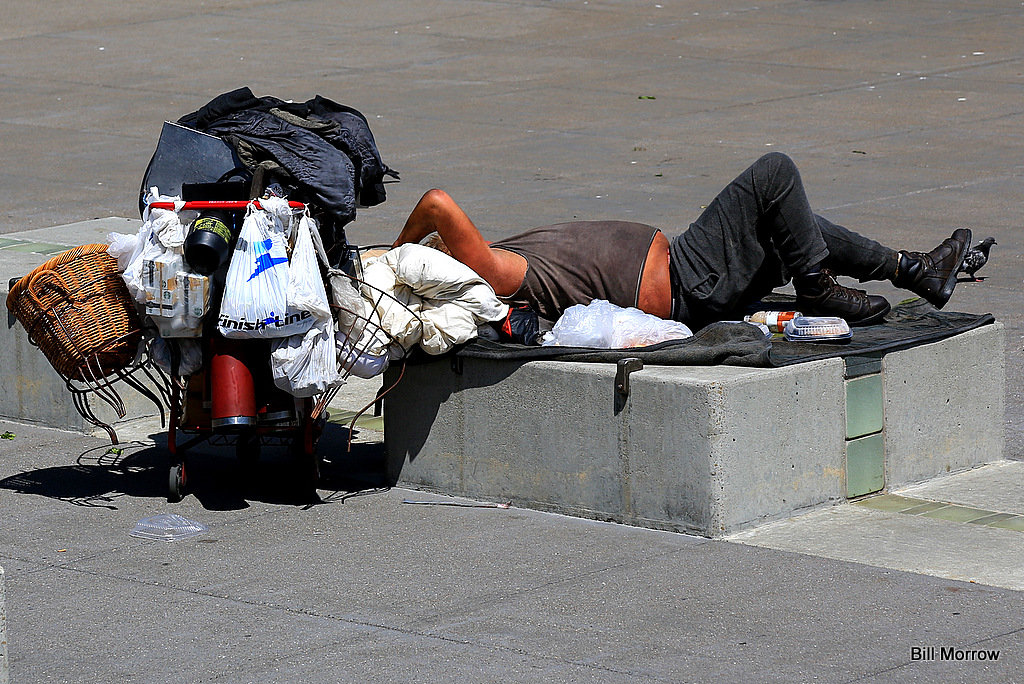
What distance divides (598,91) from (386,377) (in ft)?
37.4

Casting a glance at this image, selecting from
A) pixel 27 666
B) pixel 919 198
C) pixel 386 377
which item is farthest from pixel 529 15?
pixel 27 666

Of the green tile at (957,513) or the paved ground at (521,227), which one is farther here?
the green tile at (957,513)

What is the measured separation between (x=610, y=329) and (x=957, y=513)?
142 cm

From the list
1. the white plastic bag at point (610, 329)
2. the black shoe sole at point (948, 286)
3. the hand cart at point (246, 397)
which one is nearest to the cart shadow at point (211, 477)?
the hand cart at point (246, 397)

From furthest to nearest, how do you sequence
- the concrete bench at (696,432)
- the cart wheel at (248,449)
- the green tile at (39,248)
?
the green tile at (39,248) < the cart wheel at (248,449) < the concrete bench at (696,432)

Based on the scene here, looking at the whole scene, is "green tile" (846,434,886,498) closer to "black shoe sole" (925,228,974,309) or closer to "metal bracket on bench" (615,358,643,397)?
"metal bracket on bench" (615,358,643,397)

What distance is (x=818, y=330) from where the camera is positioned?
5.93 metres

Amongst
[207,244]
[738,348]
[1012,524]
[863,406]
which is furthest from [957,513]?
[207,244]

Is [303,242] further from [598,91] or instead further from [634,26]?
[634,26]

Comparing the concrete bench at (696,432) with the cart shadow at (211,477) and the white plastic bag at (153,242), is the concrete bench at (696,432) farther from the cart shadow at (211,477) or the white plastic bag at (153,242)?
the white plastic bag at (153,242)

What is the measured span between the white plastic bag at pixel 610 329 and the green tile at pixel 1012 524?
4.36ft

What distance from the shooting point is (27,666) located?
4434mm

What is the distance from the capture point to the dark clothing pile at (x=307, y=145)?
5738 millimetres

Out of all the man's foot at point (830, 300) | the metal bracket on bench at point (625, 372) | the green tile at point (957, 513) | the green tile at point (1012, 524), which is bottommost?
the green tile at point (1012, 524)
